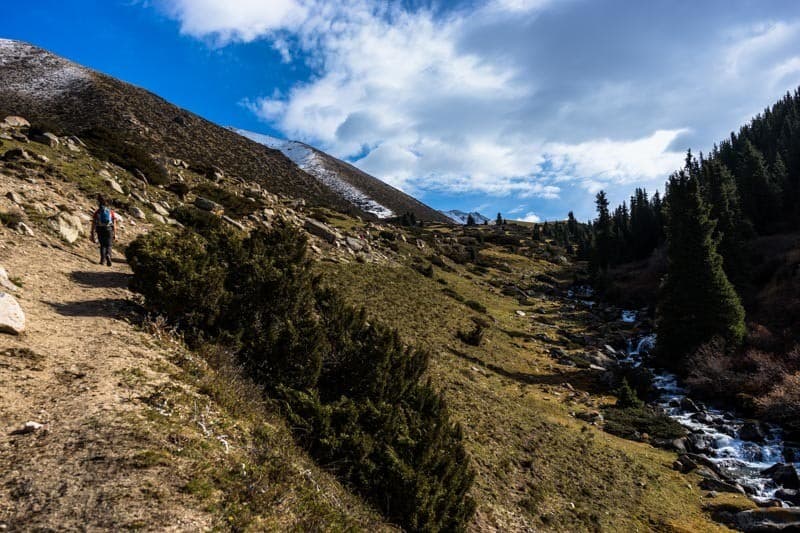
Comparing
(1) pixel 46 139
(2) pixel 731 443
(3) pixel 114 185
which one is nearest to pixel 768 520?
(2) pixel 731 443

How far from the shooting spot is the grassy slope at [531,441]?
1309 cm

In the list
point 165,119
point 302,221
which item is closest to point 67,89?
point 165,119

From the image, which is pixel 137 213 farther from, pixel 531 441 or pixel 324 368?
pixel 531 441

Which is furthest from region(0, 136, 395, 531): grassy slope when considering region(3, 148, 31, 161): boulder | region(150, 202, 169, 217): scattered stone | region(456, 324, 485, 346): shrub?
region(456, 324, 485, 346): shrub

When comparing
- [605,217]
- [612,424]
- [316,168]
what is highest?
[316,168]

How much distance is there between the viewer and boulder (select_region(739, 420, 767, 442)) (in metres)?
21.4

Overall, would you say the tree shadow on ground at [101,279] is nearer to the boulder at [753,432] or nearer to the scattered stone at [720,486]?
the scattered stone at [720,486]

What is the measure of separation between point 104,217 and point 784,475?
1230 inches

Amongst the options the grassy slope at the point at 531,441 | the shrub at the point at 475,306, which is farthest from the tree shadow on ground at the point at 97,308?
the shrub at the point at 475,306

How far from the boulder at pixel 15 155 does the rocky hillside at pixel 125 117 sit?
46.5ft

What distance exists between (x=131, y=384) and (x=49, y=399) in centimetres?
112

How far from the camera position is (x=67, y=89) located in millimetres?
55375

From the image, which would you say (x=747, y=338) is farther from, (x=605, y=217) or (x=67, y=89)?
(x=67, y=89)

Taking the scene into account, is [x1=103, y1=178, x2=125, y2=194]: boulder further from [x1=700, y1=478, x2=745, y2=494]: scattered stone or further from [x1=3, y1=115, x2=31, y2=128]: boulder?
[x1=700, y1=478, x2=745, y2=494]: scattered stone
